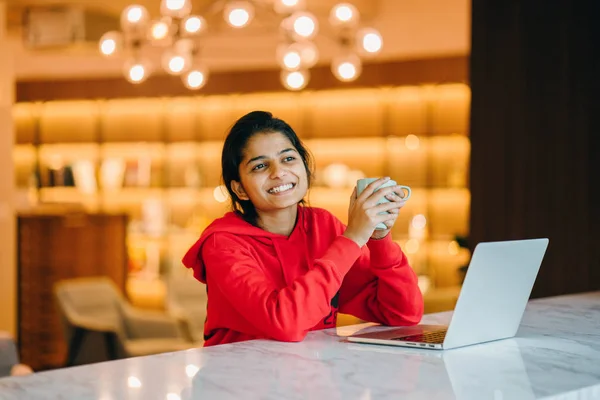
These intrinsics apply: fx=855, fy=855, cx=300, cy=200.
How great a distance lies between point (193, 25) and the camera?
462cm

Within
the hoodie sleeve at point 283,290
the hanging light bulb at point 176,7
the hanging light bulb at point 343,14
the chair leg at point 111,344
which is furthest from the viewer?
the chair leg at point 111,344

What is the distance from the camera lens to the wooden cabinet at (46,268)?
22.8 feet

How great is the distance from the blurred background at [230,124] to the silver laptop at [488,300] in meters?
1.79

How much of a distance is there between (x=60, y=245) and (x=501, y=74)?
4.39 metres

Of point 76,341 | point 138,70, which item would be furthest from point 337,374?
point 76,341

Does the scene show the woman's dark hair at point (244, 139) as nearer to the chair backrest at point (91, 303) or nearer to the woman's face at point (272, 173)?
the woman's face at point (272, 173)

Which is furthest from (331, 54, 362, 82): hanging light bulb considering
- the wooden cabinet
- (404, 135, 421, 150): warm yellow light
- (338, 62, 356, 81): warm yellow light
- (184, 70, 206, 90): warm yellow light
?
the wooden cabinet

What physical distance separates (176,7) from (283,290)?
9.82ft

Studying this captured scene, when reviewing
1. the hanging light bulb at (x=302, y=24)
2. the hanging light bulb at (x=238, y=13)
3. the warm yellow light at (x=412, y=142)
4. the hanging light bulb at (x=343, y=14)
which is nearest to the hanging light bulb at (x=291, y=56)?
the hanging light bulb at (x=302, y=24)

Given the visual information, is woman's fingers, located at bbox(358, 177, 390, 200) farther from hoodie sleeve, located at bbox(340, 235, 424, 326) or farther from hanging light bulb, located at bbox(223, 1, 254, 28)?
hanging light bulb, located at bbox(223, 1, 254, 28)

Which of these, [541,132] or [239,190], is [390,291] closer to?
[239,190]

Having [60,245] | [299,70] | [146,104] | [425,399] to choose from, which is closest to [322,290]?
[425,399]

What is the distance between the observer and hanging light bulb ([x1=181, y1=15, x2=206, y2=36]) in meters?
4.61

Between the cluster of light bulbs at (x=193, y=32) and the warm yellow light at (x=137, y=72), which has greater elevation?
the cluster of light bulbs at (x=193, y=32)
